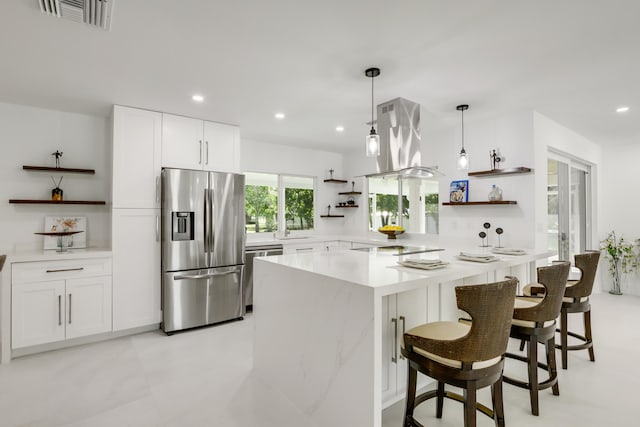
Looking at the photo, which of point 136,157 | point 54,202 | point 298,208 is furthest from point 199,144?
point 298,208

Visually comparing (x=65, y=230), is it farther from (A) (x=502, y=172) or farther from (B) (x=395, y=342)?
(A) (x=502, y=172)

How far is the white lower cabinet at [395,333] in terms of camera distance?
6.70 feet

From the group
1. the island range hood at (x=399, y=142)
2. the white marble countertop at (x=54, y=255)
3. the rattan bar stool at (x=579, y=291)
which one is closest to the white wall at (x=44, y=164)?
the white marble countertop at (x=54, y=255)

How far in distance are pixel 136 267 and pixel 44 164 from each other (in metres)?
1.55

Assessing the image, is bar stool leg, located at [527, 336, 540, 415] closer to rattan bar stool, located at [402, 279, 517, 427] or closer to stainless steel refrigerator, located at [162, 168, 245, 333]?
rattan bar stool, located at [402, 279, 517, 427]

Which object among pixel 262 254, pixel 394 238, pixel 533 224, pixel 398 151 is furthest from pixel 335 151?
pixel 533 224

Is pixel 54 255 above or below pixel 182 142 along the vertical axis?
below

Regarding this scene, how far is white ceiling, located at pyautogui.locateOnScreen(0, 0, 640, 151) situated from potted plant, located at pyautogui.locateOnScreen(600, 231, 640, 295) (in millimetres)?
2474

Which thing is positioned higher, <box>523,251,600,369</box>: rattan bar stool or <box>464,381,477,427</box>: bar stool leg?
<box>523,251,600,369</box>: rattan bar stool

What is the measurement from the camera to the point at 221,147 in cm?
415

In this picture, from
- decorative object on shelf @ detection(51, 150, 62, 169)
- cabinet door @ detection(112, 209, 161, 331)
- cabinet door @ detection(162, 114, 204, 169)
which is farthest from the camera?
cabinet door @ detection(162, 114, 204, 169)

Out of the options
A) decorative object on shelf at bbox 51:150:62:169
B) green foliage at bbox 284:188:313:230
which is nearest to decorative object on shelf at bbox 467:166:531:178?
green foliage at bbox 284:188:313:230

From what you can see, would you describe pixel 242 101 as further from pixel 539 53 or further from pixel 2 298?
pixel 2 298

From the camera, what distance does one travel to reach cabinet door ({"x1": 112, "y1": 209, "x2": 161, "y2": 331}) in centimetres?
346
